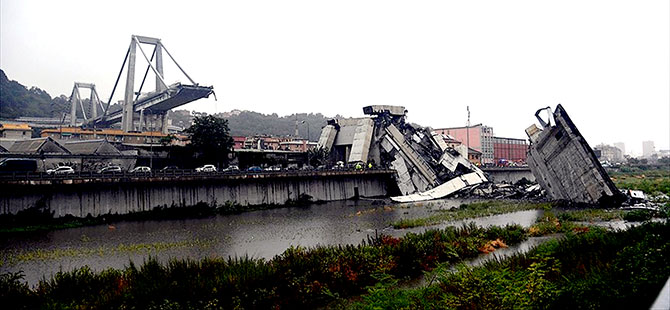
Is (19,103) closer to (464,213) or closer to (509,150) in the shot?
(464,213)

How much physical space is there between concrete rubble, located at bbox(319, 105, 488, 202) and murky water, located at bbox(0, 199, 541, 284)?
16.9 m

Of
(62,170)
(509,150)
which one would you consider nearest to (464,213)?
(62,170)

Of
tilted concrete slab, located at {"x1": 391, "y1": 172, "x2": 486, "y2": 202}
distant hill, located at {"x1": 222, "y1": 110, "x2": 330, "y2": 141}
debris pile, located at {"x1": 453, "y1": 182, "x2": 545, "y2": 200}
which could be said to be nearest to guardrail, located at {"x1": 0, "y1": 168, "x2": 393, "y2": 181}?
tilted concrete slab, located at {"x1": 391, "y1": 172, "x2": 486, "y2": 202}

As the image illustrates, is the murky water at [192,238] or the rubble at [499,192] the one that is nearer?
the murky water at [192,238]

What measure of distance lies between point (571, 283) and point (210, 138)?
48079 millimetres

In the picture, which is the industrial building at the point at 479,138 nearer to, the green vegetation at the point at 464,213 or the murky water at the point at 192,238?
the green vegetation at the point at 464,213

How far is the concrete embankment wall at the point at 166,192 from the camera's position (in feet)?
103

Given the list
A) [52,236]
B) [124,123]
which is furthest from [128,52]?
[52,236]

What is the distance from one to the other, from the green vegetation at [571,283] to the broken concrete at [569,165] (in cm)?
2581

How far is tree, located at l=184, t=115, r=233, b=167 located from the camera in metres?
51.6

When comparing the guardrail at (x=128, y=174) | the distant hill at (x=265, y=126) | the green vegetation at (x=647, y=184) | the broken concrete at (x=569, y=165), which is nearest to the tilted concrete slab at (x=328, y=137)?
the guardrail at (x=128, y=174)

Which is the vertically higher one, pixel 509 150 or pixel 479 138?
pixel 479 138

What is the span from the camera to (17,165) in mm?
39500

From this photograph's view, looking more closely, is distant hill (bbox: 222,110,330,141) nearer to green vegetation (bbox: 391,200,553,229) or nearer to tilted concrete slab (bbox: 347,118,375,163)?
tilted concrete slab (bbox: 347,118,375,163)
